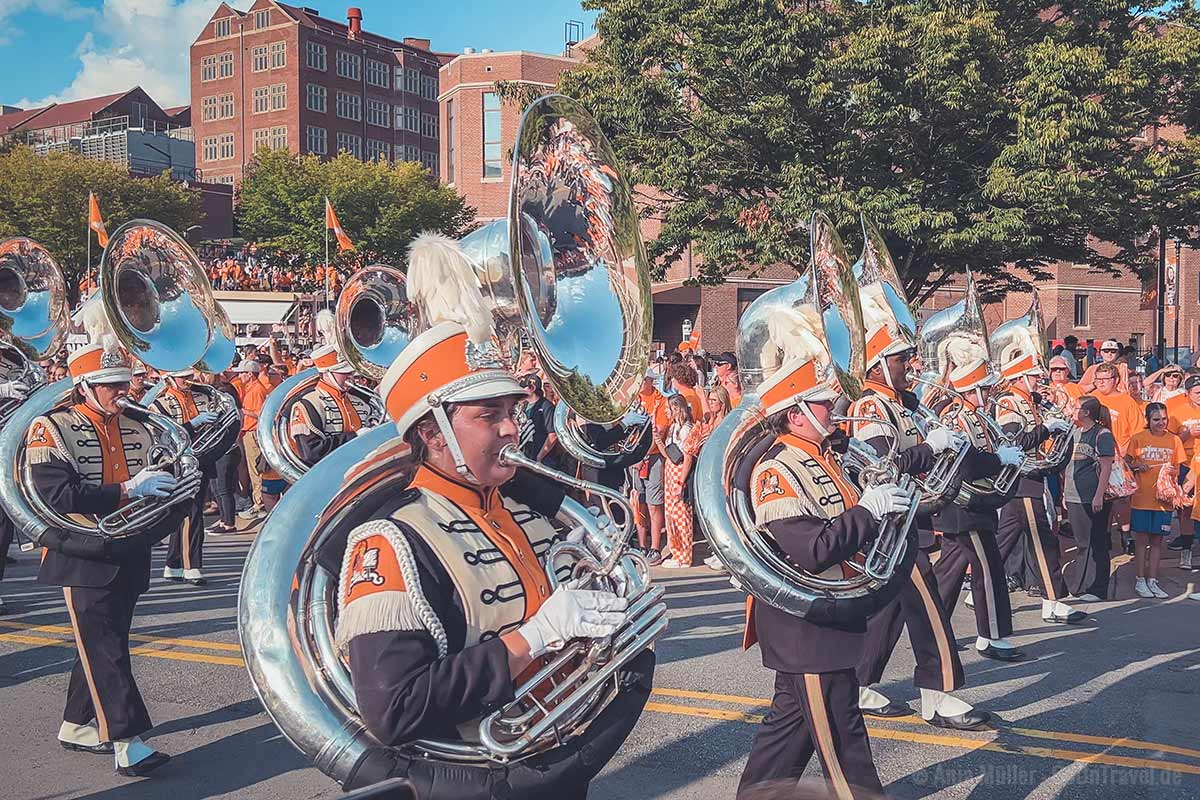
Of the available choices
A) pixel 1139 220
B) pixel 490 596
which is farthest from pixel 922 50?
pixel 490 596

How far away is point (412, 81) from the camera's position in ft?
251

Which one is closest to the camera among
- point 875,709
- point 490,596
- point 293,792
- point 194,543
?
point 490,596

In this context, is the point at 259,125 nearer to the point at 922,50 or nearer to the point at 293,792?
the point at 922,50

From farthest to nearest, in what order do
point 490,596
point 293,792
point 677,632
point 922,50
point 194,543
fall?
1. point 922,50
2. point 194,543
3. point 677,632
4. point 293,792
5. point 490,596

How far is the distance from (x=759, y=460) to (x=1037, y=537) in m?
4.85

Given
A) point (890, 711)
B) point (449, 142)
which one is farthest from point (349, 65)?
point (890, 711)

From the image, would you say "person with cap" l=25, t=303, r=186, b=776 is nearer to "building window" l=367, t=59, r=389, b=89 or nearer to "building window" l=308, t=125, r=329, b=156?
"building window" l=308, t=125, r=329, b=156

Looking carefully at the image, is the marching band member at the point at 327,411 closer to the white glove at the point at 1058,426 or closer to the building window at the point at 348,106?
the white glove at the point at 1058,426

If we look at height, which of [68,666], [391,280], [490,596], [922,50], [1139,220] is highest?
[922,50]

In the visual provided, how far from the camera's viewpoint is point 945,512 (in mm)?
6531

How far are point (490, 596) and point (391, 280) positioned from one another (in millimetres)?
5838

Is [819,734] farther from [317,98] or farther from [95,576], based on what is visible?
[317,98]

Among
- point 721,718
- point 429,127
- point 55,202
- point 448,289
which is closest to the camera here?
point 448,289

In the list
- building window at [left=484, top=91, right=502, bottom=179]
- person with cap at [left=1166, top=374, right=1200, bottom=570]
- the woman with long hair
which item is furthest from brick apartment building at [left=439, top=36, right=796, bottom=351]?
the woman with long hair
